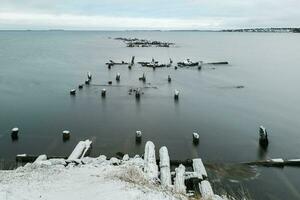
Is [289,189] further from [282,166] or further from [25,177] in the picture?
[25,177]

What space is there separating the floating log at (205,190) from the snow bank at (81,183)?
170 cm

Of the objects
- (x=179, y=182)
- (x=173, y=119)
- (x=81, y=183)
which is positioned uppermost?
(x=81, y=183)

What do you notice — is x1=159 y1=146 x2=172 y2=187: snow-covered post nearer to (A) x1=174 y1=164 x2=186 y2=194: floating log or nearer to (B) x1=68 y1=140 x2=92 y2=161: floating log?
(A) x1=174 y1=164 x2=186 y2=194: floating log

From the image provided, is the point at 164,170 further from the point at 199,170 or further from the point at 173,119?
the point at 173,119

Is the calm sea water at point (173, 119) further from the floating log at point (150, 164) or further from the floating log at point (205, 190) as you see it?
the floating log at point (150, 164)

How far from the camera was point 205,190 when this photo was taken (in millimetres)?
19344

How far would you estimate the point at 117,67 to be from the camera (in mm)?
78062

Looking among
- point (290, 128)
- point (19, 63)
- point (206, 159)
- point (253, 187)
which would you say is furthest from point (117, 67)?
point (253, 187)

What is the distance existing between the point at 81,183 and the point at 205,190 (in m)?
6.33

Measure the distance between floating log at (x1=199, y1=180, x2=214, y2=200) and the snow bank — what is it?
170 cm

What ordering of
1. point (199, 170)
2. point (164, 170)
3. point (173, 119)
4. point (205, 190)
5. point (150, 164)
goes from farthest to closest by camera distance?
point (173, 119), point (199, 170), point (150, 164), point (164, 170), point (205, 190)

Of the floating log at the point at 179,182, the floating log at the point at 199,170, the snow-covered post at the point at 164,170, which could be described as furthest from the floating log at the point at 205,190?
the snow-covered post at the point at 164,170

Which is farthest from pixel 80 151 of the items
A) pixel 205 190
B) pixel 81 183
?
pixel 205 190

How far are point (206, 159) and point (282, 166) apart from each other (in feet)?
17.0
